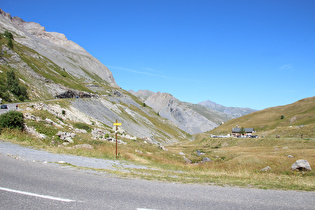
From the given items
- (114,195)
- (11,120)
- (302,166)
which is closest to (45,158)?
(114,195)

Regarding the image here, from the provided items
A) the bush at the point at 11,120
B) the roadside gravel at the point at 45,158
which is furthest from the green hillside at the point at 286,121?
the bush at the point at 11,120

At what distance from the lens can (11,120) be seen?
26.4 m

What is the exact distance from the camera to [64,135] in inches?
1314

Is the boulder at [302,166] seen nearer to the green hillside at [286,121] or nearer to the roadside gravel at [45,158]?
the roadside gravel at [45,158]

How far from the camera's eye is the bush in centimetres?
2573

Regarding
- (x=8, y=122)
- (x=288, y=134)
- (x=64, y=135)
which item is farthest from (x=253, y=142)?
(x=8, y=122)

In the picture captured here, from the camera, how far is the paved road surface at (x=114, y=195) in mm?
7242

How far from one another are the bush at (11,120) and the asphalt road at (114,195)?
60.2ft

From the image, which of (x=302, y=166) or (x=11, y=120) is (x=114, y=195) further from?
(x=302, y=166)

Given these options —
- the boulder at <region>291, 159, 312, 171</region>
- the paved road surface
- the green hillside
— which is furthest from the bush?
the green hillside

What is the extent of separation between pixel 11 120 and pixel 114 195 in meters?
24.5

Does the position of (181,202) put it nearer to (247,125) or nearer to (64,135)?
(64,135)

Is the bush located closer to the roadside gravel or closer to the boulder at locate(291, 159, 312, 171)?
the roadside gravel

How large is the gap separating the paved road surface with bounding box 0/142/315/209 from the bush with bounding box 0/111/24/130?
1812cm
